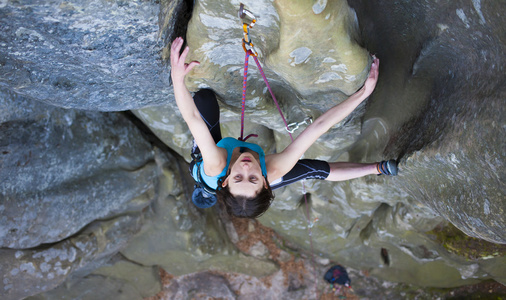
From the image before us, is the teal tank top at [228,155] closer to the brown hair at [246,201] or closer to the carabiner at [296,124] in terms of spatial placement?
the brown hair at [246,201]

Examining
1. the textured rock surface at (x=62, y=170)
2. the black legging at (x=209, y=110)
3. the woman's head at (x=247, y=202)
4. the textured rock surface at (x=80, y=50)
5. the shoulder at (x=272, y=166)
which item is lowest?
the textured rock surface at (x=62, y=170)

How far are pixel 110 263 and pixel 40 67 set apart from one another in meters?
4.37

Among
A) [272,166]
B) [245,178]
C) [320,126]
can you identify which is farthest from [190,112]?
[320,126]

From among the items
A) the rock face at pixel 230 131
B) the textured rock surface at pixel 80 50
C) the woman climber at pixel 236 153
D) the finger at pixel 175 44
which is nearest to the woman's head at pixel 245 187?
the woman climber at pixel 236 153

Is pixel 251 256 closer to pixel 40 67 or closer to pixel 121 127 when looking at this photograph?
pixel 121 127

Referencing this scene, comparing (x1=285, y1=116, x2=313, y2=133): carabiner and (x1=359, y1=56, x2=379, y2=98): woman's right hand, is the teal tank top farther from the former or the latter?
(x1=359, y1=56, x2=379, y2=98): woman's right hand

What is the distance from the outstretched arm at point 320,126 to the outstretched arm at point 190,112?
17.1 inches

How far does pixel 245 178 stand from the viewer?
99.7 inches

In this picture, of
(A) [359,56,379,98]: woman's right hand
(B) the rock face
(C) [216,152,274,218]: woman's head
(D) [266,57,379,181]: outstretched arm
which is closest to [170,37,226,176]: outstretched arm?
(C) [216,152,274,218]: woman's head

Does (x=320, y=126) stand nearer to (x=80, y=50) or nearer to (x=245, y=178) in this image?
(x=245, y=178)

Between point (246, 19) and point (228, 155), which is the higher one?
point (246, 19)

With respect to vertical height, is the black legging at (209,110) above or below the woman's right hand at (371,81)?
below

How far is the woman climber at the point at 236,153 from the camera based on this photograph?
2418 mm

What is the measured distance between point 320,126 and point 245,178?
2.20 ft
